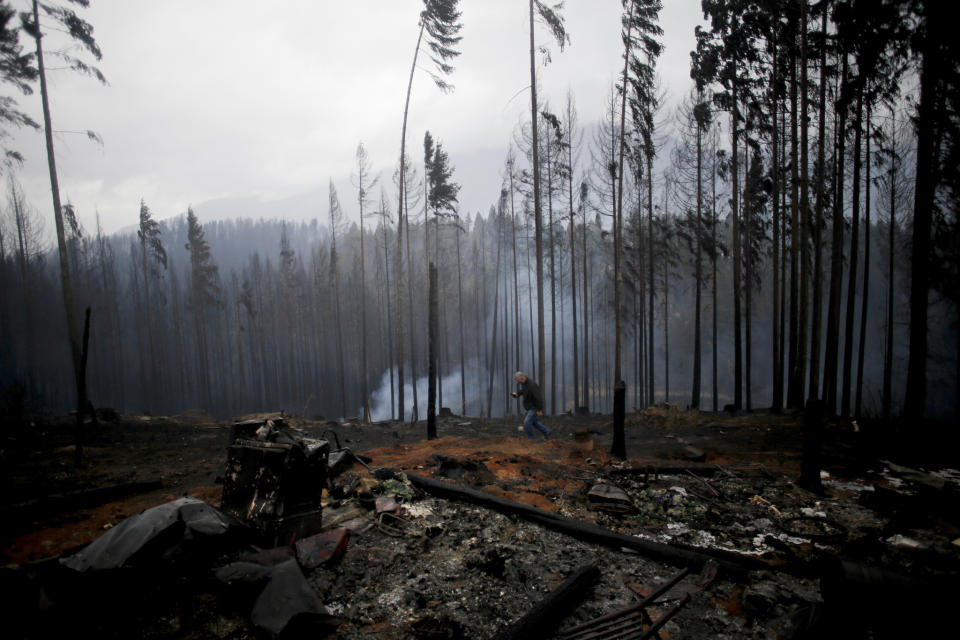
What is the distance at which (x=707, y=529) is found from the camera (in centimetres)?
448

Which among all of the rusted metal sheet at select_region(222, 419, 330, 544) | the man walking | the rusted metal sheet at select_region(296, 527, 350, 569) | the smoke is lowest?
the smoke

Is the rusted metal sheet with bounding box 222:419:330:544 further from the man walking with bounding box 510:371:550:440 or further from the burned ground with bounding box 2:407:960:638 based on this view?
the man walking with bounding box 510:371:550:440

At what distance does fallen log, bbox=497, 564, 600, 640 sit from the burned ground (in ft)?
0.26

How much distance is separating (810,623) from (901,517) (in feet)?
11.7

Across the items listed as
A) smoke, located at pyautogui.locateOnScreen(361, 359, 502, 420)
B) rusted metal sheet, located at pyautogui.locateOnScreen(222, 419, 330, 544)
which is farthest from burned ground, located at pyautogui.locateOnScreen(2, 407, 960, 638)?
smoke, located at pyautogui.locateOnScreen(361, 359, 502, 420)

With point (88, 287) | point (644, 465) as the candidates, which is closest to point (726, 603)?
point (644, 465)

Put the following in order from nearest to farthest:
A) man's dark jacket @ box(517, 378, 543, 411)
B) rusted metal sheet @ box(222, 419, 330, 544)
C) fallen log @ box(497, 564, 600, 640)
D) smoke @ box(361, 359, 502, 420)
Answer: fallen log @ box(497, 564, 600, 640) → rusted metal sheet @ box(222, 419, 330, 544) → man's dark jacket @ box(517, 378, 543, 411) → smoke @ box(361, 359, 502, 420)

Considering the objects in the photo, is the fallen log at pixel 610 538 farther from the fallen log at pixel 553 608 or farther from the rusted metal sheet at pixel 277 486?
the rusted metal sheet at pixel 277 486

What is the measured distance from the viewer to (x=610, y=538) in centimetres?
408

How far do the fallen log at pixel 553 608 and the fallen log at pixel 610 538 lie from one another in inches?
29.4

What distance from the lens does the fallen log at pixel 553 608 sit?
262cm

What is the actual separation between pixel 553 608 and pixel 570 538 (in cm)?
152

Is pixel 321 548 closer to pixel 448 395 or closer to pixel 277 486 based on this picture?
pixel 277 486

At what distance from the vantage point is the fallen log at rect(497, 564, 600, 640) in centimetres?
262
